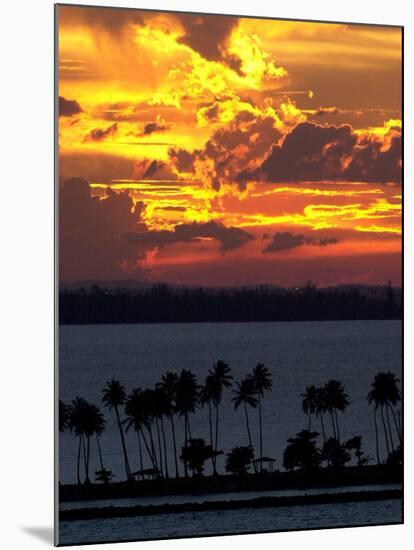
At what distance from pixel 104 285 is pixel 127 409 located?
114cm

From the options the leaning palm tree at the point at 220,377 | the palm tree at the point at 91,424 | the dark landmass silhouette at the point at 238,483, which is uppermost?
the leaning palm tree at the point at 220,377

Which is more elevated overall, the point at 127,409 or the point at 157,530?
the point at 127,409

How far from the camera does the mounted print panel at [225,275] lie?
1401 centimetres

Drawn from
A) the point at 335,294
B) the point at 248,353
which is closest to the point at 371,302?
the point at 335,294

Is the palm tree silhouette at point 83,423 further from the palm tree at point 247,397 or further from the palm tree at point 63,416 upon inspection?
the palm tree at point 247,397

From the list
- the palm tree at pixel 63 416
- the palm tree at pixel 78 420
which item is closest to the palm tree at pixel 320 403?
the palm tree at pixel 78 420

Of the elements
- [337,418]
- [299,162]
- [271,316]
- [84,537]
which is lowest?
[84,537]

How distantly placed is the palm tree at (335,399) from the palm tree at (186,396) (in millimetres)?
1302

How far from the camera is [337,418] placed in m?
14.9

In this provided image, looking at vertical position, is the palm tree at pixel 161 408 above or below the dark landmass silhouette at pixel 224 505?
above

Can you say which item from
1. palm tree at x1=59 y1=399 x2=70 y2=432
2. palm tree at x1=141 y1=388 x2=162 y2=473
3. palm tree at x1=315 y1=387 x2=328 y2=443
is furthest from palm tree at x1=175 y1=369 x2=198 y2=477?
palm tree at x1=315 y1=387 x2=328 y2=443

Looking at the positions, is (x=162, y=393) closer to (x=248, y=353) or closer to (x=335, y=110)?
Answer: (x=248, y=353)

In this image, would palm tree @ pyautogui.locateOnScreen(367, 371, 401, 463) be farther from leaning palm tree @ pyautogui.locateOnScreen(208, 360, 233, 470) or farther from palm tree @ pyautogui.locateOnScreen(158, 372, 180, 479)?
palm tree @ pyautogui.locateOnScreen(158, 372, 180, 479)

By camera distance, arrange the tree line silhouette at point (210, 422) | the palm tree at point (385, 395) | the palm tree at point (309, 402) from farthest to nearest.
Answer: the palm tree at point (385, 395) → the palm tree at point (309, 402) → the tree line silhouette at point (210, 422)
